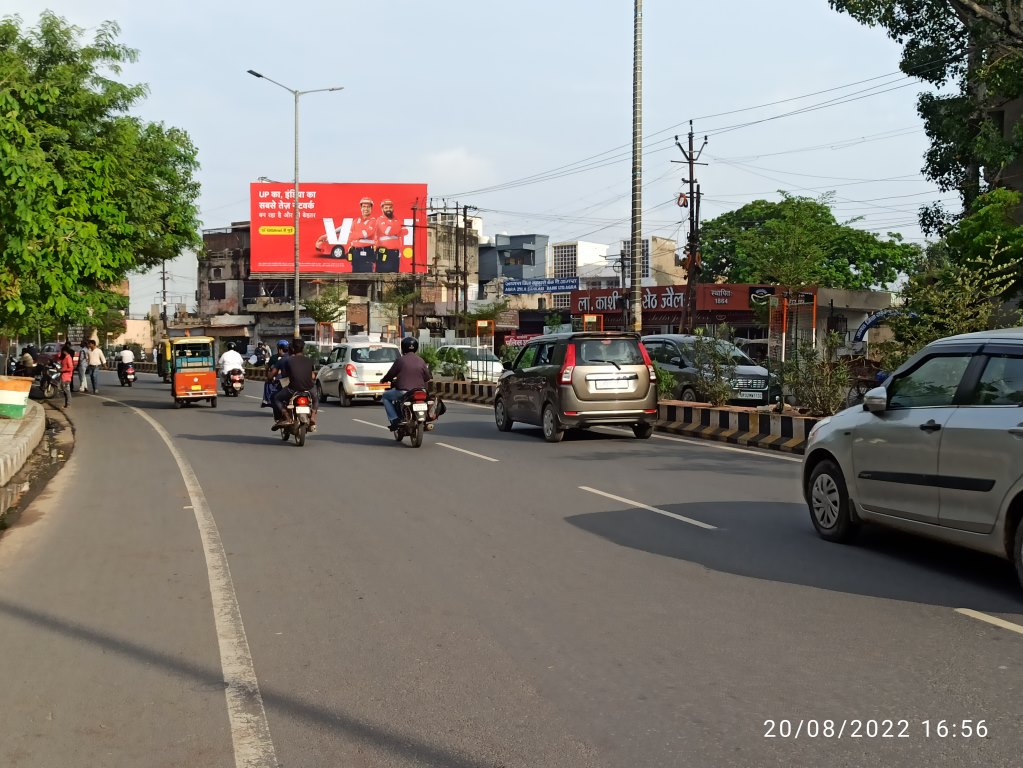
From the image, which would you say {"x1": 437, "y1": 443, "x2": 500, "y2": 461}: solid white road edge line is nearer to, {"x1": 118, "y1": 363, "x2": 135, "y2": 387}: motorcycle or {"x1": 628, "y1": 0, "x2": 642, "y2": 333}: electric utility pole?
{"x1": 628, "y1": 0, "x2": 642, "y2": 333}: electric utility pole

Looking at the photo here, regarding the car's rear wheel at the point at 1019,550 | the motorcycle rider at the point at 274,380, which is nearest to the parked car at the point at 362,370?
the motorcycle rider at the point at 274,380

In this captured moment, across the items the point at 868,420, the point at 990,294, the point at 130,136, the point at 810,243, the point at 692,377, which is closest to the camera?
the point at 868,420

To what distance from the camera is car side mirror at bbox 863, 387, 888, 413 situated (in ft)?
24.9

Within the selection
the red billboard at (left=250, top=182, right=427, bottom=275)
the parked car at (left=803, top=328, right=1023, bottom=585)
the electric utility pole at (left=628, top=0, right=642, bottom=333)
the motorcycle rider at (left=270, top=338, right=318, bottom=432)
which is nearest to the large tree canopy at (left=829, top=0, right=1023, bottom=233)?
the electric utility pole at (left=628, top=0, right=642, bottom=333)

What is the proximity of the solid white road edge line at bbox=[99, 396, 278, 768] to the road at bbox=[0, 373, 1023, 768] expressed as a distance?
0.06 ft

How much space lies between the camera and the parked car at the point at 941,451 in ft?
21.1

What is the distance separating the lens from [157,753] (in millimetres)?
4156

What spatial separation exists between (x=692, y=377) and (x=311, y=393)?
8846 mm

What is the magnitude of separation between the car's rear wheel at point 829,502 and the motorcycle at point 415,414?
8.65 metres

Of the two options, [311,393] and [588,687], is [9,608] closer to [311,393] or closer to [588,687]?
[588,687]

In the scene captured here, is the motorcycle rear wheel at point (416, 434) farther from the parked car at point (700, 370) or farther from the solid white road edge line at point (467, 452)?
the parked car at point (700, 370)

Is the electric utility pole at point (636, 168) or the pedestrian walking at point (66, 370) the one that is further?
the pedestrian walking at point (66, 370)

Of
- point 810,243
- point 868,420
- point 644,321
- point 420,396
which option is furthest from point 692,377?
point 644,321

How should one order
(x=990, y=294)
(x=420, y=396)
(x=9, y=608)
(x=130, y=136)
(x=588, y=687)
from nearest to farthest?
(x=588, y=687) < (x=9, y=608) < (x=990, y=294) < (x=420, y=396) < (x=130, y=136)
